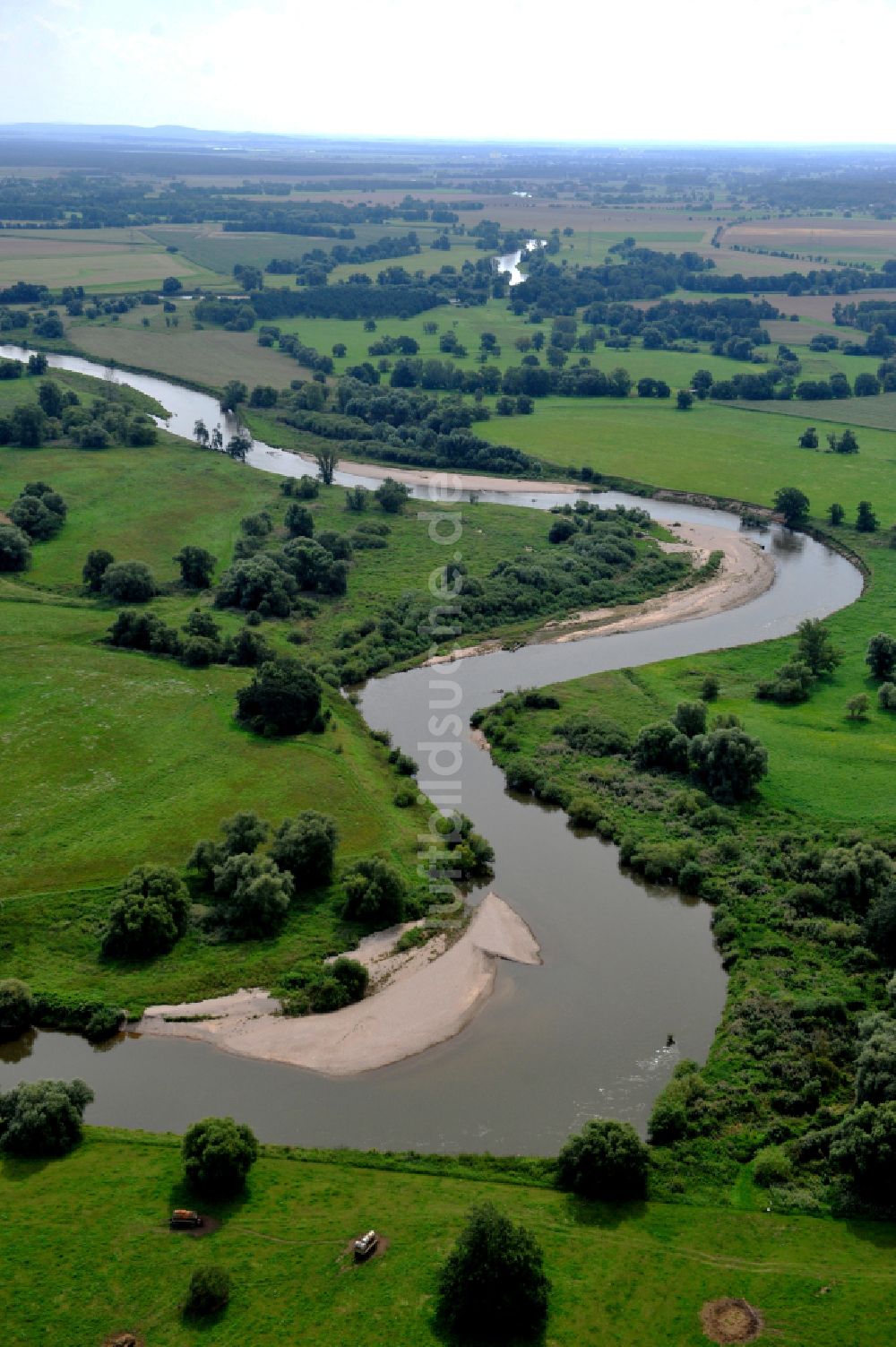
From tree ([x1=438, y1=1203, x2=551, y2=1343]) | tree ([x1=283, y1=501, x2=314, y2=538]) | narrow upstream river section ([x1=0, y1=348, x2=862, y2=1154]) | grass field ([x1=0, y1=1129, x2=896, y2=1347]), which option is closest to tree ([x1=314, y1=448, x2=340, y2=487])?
tree ([x1=283, y1=501, x2=314, y2=538])

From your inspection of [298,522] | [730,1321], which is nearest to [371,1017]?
[730,1321]

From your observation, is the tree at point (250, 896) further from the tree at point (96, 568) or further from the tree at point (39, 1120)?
the tree at point (96, 568)

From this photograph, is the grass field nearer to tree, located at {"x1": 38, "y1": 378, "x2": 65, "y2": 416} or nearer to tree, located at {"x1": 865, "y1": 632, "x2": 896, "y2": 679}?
tree, located at {"x1": 865, "y1": 632, "x2": 896, "y2": 679}

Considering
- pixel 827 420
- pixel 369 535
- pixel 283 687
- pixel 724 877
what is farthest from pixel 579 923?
pixel 827 420

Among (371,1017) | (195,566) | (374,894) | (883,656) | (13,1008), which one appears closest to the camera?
(13,1008)

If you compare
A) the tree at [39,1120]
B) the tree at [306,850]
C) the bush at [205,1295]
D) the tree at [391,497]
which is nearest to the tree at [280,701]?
the tree at [306,850]

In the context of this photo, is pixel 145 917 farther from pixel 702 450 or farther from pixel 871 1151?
pixel 702 450
